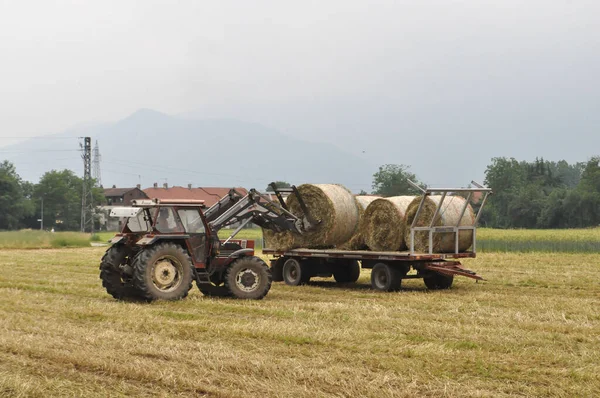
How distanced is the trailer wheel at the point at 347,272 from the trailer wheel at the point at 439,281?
220 centimetres

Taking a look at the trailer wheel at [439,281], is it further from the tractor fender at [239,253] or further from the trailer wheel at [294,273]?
the tractor fender at [239,253]

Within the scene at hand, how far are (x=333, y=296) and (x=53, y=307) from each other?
541 cm

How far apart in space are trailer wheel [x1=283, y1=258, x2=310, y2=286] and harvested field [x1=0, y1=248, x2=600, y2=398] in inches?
126

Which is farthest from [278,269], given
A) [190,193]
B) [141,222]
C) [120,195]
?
[120,195]

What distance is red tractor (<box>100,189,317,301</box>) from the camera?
1450 cm

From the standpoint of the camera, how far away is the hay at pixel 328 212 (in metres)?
18.4

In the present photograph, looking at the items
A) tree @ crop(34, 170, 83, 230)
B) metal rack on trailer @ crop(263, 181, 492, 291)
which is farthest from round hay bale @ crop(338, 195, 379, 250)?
tree @ crop(34, 170, 83, 230)

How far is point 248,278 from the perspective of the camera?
1547 centimetres

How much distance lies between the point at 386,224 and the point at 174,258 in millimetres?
5399

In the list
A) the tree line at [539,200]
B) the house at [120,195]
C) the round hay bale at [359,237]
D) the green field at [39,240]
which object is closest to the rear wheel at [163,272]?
Result: the round hay bale at [359,237]

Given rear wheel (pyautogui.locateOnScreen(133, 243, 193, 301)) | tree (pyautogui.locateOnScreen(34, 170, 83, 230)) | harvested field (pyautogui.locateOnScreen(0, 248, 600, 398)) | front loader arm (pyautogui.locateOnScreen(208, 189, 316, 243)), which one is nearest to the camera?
harvested field (pyautogui.locateOnScreen(0, 248, 600, 398))

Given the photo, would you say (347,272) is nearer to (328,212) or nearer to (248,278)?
(328,212)

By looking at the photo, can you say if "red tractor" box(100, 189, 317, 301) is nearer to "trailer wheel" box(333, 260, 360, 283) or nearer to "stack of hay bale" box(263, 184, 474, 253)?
"stack of hay bale" box(263, 184, 474, 253)

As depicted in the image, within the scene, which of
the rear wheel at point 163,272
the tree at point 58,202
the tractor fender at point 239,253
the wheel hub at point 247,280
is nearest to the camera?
the rear wheel at point 163,272
